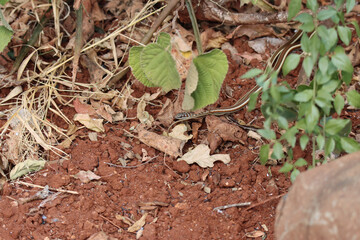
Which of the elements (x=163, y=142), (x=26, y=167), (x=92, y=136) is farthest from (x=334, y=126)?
(x=26, y=167)

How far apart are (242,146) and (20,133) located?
63.9 inches

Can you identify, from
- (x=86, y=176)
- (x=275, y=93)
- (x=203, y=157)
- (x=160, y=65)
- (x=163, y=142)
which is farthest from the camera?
(x=163, y=142)

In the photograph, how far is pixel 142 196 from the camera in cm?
309

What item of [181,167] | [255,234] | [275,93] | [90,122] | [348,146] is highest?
[275,93]

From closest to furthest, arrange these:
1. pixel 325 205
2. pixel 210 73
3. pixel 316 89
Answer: pixel 325 205 < pixel 316 89 < pixel 210 73

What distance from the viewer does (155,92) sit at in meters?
3.89

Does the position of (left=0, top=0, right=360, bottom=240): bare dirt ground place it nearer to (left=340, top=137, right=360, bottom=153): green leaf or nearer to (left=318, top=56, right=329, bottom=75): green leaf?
(left=340, top=137, right=360, bottom=153): green leaf

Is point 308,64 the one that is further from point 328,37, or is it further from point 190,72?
point 190,72


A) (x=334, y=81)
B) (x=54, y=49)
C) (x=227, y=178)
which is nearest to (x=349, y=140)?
(x=334, y=81)

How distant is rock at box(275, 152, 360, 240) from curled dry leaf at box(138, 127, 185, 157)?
1511 millimetres

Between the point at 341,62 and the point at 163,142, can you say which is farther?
the point at 163,142

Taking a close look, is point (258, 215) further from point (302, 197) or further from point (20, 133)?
point (20, 133)

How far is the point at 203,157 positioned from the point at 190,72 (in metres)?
0.81

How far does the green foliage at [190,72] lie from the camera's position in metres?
2.70
